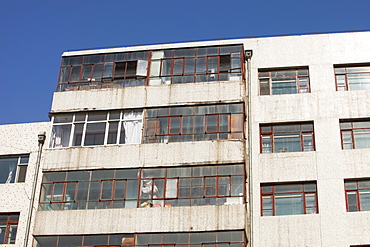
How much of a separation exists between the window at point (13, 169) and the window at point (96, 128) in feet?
5.68

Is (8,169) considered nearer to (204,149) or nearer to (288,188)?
(204,149)

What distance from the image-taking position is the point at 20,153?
26031 millimetres

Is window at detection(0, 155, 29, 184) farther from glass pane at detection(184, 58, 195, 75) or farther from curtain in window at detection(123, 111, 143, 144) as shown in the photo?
glass pane at detection(184, 58, 195, 75)

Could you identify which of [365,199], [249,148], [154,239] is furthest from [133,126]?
[365,199]

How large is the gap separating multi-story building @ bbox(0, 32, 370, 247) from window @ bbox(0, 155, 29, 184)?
0.06 m

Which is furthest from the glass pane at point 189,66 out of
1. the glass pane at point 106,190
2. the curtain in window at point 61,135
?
the glass pane at point 106,190

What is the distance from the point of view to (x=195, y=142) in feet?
78.7

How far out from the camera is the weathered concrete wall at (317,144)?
73.4ft

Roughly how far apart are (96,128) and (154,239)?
5681 mm

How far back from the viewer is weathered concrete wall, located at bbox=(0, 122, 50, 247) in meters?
24.6

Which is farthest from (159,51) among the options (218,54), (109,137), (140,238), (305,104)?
(140,238)

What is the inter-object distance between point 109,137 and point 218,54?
5901mm

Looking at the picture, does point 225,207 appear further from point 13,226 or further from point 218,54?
point 13,226

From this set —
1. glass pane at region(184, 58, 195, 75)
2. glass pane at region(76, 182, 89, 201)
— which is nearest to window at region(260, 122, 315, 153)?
glass pane at region(184, 58, 195, 75)
